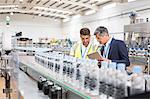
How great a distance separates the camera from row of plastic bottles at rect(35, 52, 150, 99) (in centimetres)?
139

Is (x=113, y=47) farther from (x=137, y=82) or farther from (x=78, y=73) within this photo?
(x=137, y=82)

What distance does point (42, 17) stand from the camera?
2267 cm

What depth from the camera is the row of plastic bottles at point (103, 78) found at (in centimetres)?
139

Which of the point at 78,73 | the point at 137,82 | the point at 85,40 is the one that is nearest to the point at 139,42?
the point at 85,40

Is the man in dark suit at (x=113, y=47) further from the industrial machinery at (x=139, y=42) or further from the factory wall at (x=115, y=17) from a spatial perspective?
the factory wall at (x=115, y=17)

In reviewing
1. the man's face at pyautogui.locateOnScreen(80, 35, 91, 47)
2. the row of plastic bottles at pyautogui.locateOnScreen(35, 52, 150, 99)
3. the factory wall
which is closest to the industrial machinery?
the factory wall

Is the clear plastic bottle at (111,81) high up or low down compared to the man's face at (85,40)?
down

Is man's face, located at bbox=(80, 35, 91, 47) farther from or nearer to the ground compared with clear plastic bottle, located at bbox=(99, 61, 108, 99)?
farther from the ground

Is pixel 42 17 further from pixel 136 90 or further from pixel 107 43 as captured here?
pixel 136 90

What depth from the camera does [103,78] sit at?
1.60 m

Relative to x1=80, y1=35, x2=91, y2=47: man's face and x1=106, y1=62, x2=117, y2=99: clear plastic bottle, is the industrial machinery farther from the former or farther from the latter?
x1=106, y1=62, x2=117, y2=99: clear plastic bottle

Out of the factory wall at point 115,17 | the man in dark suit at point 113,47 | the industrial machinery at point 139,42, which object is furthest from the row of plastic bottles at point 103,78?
the factory wall at point 115,17

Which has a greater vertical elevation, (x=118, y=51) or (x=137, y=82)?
(x=118, y=51)

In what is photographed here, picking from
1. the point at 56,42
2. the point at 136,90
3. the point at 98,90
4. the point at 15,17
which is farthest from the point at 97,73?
the point at 15,17
